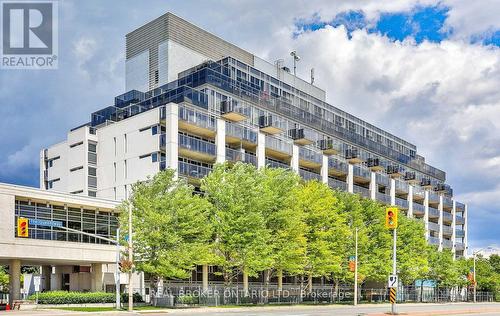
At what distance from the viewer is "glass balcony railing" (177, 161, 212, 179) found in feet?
215

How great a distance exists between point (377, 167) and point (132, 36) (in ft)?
149

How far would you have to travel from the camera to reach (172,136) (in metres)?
64.4

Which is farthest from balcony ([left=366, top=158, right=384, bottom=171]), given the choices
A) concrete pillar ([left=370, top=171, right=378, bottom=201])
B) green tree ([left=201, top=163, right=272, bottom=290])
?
green tree ([left=201, top=163, right=272, bottom=290])

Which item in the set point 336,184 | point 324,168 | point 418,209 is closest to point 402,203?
point 418,209

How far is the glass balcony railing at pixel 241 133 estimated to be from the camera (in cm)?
7138

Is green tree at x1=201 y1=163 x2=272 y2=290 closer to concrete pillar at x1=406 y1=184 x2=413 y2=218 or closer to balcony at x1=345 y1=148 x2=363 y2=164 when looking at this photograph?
balcony at x1=345 y1=148 x2=363 y2=164

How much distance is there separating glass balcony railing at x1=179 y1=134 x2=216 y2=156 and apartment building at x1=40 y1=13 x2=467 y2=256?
12 centimetres

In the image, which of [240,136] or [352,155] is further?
[352,155]

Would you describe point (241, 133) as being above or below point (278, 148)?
above

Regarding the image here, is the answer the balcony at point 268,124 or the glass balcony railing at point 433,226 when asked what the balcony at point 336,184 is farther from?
the glass balcony railing at point 433,226

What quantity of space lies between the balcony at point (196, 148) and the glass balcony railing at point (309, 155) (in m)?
17.9

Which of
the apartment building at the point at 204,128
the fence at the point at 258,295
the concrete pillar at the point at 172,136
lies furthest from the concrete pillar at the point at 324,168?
the concrete pillar at the point at 172,136

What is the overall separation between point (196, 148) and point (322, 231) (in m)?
16.8

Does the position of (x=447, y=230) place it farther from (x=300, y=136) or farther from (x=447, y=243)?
(x=300, y=136)
